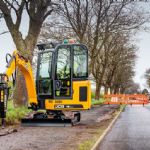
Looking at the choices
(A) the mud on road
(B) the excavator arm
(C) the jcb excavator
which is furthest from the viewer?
(C) the jcb excavator

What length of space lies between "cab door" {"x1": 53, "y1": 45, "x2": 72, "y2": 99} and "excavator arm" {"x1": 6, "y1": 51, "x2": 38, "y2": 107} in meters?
0.99

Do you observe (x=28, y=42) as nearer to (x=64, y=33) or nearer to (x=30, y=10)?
(x=30, y=10)

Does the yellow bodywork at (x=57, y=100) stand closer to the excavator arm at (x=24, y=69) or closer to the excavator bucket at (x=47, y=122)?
the excavator arm at (x=24, y=69)

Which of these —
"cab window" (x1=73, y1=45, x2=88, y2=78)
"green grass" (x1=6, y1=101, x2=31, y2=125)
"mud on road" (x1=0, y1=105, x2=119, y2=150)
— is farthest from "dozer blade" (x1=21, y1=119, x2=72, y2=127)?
"cab window" (x1=73, y1=45, x2=88, y2=78)

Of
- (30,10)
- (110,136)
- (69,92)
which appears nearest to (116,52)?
(30,10)

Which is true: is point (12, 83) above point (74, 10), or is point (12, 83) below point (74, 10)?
below

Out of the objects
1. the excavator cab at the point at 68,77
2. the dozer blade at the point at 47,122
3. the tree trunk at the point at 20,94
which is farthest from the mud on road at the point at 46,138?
the tree trunk at the point at 20,94

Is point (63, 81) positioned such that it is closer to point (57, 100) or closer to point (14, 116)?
point (57, 100)

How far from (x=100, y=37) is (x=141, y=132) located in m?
38.5

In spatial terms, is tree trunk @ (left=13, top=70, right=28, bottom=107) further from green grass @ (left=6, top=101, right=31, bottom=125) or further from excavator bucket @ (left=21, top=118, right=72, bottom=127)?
excavator bucket @ (left=21, top=118, right=72, bottom=127)

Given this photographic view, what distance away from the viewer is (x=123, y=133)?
20391mm

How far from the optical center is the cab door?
76.9ft

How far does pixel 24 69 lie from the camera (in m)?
23.3

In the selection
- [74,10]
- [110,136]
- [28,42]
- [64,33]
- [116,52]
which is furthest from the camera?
[116,52]
